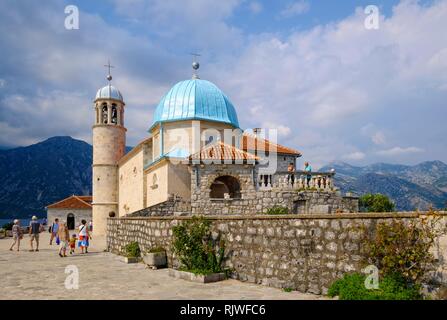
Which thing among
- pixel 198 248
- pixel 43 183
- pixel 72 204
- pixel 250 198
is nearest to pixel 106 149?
pixel 72 204

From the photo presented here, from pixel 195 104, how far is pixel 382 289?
67.6 feet

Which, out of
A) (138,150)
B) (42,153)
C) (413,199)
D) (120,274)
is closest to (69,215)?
(138,150)

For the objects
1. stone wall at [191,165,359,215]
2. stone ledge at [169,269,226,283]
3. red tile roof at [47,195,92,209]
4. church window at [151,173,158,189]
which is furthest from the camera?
red tile roof at [47,195,92,209]

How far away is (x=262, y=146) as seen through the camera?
33125mm

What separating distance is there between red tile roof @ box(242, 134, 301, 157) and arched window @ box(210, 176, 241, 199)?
20.5 feet

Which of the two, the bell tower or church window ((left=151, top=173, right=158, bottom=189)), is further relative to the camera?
the bell tower

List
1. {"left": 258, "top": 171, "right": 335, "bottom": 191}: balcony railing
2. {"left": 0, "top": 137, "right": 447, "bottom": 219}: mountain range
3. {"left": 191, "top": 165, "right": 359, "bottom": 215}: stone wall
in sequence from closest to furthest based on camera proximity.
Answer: {"left": 191, "top": 165, "right": 359, "bottom": 215}: stone wall < {"left": 258, "top": 171, "right": 335, "bottom": 191}: balcony railing < {"left": 0, "top": 137, "right": 447, "bottom": 219}: mountain range

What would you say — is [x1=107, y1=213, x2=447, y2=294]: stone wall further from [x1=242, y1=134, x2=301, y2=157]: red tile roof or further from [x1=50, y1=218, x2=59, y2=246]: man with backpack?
[x1=242, y1=134, x2=301, y2=157]: red tile roof

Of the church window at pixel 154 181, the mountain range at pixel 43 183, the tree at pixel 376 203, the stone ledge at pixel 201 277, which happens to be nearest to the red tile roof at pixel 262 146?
the tree at pixel 376 203

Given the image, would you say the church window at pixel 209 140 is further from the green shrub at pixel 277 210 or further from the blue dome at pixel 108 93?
the blue dome at pixel 108 93

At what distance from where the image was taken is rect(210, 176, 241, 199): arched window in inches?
895

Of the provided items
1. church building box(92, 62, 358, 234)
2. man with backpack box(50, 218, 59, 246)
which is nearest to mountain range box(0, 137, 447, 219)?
church building box(92, 62, 358, 234)
